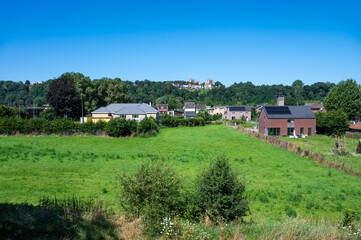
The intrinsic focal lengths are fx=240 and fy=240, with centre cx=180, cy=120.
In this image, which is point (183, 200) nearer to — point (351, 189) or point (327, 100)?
point (351, 189)

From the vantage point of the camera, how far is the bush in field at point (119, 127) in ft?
112

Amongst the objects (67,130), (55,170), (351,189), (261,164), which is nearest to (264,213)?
(351,189)

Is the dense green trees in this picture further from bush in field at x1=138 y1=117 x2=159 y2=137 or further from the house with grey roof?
the house with grey roof

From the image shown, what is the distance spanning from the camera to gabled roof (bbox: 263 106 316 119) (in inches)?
1906

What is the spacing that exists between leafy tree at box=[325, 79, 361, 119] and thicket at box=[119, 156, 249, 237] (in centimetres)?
6358

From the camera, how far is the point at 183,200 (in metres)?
7.70

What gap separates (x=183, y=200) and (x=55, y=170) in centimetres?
1113

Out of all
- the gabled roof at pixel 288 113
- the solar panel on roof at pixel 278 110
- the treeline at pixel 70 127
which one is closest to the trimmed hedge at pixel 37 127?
the treeline at pixel 70 127

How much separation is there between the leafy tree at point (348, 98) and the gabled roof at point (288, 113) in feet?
52.3

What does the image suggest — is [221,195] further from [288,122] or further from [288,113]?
[288,113]

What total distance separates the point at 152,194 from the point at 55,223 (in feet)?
8.71

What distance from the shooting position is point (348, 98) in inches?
2313

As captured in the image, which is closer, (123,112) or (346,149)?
(346,149)

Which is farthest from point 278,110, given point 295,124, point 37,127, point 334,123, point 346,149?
point 37,127
